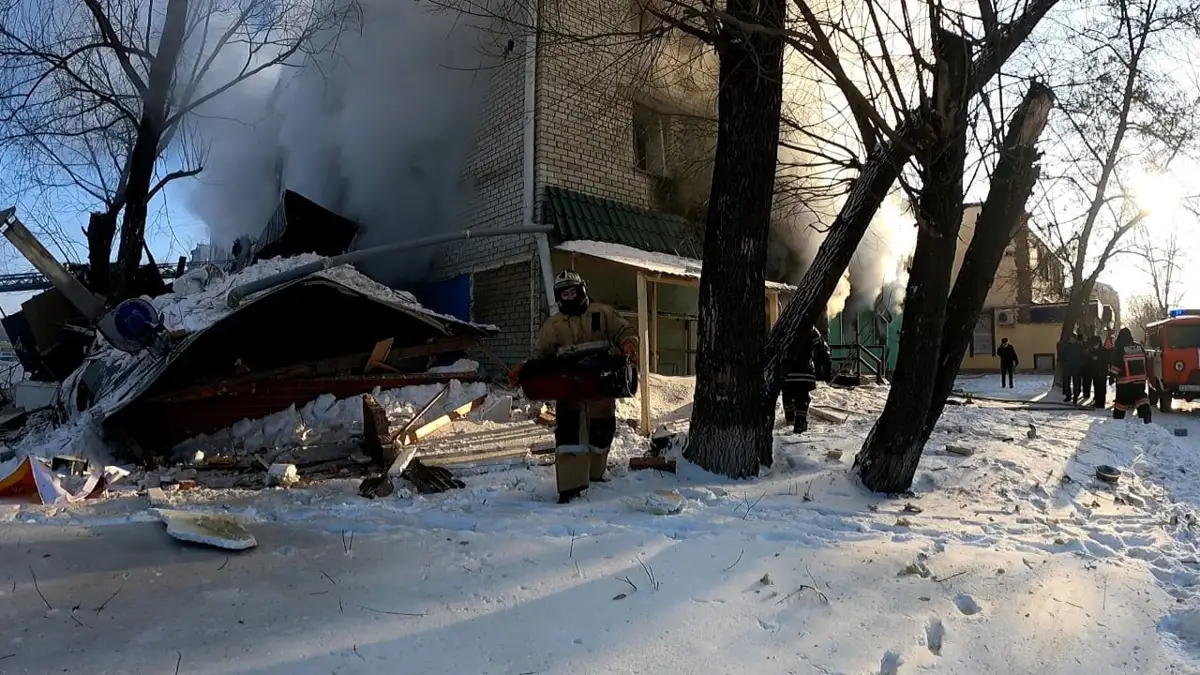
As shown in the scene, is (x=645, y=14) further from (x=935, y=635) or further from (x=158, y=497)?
(x=158, y=497)

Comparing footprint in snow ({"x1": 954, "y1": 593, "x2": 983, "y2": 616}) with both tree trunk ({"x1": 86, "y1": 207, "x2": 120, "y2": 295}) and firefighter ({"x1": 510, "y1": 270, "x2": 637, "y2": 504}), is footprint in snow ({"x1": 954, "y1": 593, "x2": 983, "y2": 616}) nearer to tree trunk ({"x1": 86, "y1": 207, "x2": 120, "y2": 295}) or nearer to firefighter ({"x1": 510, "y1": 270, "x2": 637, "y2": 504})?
firefighter ({"x1": 510, "y1": 270, "x2": 637, "y2": 504})

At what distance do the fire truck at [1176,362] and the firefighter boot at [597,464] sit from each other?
41.3ft

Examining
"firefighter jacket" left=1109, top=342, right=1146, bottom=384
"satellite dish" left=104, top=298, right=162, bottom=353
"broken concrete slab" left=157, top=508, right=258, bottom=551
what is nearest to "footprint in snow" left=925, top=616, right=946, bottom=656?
"broken concrete slab" left=157, top=508, right=258, bottom=551

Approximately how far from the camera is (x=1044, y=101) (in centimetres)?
489

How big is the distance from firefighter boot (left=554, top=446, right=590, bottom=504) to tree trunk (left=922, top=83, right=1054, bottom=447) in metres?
2.49

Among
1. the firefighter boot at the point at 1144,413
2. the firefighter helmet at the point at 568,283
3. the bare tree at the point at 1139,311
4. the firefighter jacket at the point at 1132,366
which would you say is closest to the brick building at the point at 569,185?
the firefighter helmet at the point at 568,283

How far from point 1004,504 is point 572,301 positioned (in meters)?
3.26

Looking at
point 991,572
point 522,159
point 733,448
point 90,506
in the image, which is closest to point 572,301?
point 733,448

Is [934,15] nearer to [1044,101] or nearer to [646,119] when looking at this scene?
[1044,101]

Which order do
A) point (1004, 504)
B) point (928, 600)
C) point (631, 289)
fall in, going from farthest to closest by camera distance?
point (631, 289)
point (1004, 504)
point (928, 600)

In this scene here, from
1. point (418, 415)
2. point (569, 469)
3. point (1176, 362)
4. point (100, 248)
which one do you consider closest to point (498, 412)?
point (418, 415)

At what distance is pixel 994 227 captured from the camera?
4.88 metres

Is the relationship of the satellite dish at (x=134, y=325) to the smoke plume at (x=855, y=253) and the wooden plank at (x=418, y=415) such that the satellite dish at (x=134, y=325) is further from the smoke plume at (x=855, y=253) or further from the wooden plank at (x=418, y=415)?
the smoke plume at (x=855, y=253)

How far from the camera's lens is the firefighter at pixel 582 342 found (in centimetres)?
431
